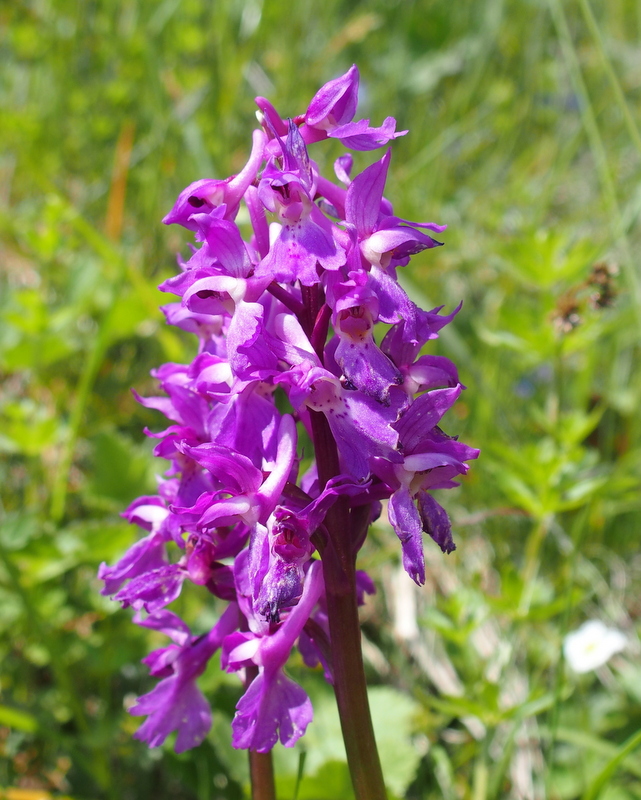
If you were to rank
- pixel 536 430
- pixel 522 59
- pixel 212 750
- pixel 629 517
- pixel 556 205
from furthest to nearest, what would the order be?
1. pixel 522 59
2. pixel 556 205
3. pixel 536 430
4. pixel 629 517
5. pixel 212 750

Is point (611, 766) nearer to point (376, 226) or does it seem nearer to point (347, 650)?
point (347, 650)

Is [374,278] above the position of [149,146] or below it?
below

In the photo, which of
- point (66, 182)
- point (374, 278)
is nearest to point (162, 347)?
point (66, 182)

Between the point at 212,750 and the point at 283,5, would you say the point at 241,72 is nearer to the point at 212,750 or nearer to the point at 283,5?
the point at 283,5

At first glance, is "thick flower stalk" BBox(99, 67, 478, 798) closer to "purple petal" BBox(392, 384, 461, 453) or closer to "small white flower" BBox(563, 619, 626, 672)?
"purple petal" BBox(392, 384, 461, 453)

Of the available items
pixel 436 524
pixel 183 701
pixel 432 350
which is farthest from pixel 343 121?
pixel 432 350

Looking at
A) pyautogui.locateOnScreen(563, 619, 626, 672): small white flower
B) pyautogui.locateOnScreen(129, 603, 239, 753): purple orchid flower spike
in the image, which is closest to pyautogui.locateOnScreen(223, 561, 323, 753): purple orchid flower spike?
pyautogui.locateOnScreen(129, 603, 239, 753): purple orchid flower spike

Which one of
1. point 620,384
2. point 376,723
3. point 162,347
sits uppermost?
point 162,347
